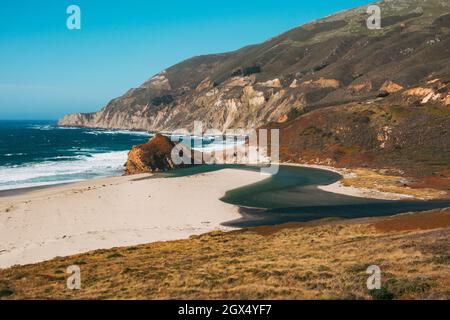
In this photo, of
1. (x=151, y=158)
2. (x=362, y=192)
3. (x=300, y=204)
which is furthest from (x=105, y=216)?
(x=151, y=158)

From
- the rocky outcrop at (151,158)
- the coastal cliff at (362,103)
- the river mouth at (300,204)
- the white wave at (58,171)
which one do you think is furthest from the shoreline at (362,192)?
the white wave at (58,171)

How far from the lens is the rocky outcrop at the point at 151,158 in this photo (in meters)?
67.4

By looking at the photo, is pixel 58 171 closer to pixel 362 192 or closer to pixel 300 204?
pixel 300 204

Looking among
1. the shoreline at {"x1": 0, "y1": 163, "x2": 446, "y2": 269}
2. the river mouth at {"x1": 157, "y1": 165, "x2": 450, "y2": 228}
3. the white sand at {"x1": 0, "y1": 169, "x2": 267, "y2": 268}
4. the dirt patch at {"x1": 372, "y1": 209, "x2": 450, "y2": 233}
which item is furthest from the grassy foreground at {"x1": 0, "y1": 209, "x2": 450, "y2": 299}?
the river mouth at {"x1": 157, "y1": 165, "x2": 450, "y2": 228}

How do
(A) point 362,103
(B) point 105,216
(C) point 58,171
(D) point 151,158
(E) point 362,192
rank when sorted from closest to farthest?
(B) point 105,216, (E) point 362,192, (D) point 151,158, (C) point 58,171, (A) point 362,103

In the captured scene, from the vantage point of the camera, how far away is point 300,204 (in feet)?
139

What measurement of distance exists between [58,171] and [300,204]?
4644cm

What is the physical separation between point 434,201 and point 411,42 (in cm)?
13017

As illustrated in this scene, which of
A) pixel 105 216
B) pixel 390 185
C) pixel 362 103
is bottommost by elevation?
pixel 105 216

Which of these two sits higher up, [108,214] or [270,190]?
[270,190]

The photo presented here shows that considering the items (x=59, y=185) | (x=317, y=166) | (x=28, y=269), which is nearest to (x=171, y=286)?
(x=28, y=269)

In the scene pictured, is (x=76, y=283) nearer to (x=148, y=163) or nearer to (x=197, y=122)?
(x=148, y=163)

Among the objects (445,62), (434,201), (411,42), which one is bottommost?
(434,201)
